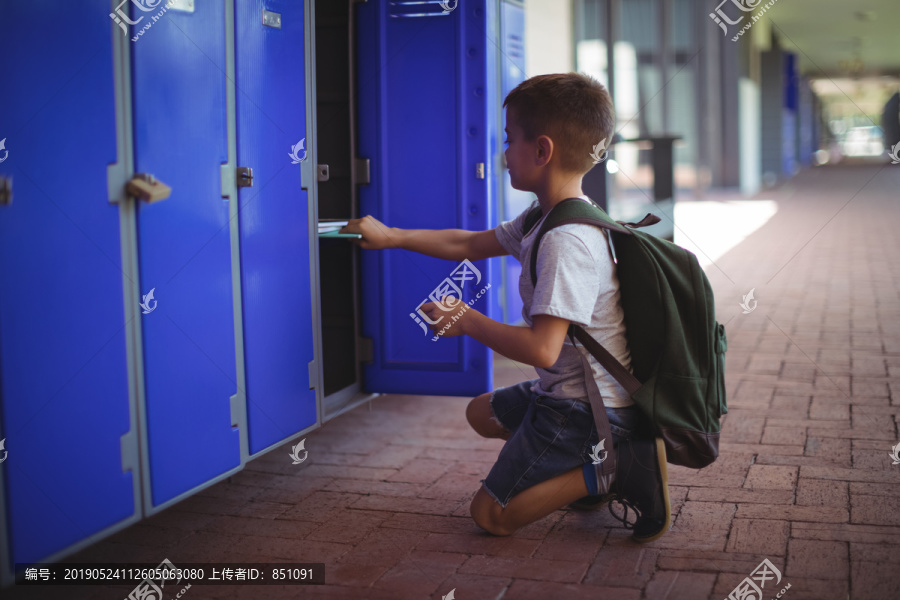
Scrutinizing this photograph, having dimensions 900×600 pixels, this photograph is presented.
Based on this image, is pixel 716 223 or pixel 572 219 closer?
pixel 572 219

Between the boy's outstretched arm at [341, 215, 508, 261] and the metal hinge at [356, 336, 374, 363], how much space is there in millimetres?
711

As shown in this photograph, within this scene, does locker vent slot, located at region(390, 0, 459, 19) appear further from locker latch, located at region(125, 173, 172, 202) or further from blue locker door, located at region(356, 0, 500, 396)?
locker latch, located at region(125, 173, 172, 202)

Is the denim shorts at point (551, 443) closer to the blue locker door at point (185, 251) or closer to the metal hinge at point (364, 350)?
the blue locker door at point (185, 251)

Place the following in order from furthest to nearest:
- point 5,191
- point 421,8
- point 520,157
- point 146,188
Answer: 1. point 421,8
2. point 520,157
3. point 146,188
4. point 5,191

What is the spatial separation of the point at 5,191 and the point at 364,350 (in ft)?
6.11

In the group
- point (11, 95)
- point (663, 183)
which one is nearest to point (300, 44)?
point (11, 95)

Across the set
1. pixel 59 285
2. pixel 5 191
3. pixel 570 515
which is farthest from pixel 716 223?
pixel 5 191

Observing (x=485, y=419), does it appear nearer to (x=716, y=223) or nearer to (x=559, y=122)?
(x=559, y=122)

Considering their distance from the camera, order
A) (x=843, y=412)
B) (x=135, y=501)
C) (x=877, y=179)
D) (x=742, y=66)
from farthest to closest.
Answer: (x=877, y=179) < (x=742, y=66) < (x=843, y=412) < (x=135, y=501)

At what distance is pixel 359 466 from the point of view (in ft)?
10.5

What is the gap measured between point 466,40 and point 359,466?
1709 millimetres

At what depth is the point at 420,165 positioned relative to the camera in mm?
3324

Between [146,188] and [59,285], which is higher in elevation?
[146,188]

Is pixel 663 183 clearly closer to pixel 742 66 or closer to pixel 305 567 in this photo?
pixel 305 567
